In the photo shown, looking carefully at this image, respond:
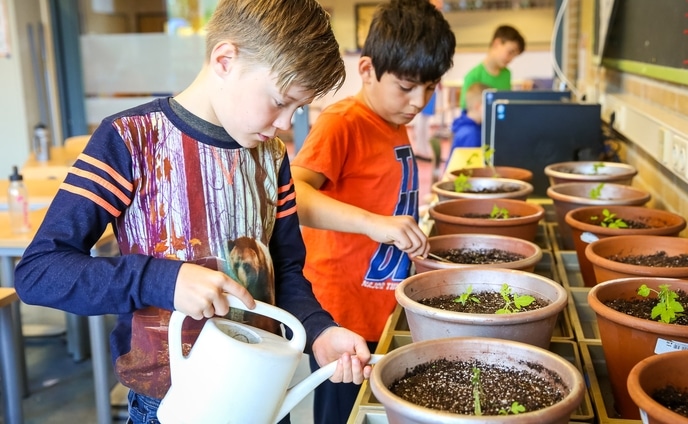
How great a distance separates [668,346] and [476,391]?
0.98 ft

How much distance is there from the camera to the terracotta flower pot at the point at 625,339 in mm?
934

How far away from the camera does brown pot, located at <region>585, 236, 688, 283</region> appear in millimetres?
1229

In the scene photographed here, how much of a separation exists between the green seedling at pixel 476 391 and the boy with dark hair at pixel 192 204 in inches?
6.6

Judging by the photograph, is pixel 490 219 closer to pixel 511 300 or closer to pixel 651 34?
pixel 511 300

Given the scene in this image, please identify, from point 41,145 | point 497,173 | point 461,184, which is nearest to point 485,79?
point 497,173

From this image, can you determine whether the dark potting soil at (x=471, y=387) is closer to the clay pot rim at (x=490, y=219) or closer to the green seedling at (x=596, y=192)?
the clay pot rim at (x=490, y=219)

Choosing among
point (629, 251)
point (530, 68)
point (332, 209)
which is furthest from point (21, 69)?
point (530, 68)

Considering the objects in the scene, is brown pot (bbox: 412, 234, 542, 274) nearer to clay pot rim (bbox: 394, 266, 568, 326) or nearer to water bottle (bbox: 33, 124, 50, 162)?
clay pot rim (bbox: 394, 266, 568, 326)

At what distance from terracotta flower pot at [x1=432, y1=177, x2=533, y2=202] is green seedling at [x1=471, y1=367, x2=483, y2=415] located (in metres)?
0.96

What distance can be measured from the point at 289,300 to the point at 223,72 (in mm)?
426

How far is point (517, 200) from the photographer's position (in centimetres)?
180

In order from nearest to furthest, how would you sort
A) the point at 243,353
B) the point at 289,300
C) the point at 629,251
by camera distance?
1. the point at 243,353
2. the point at 289,300
3. the point at 629,251

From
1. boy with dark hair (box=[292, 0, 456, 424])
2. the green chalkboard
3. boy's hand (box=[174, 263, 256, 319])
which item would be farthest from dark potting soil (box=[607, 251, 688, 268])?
boy's hand (box=[174, 263, 256, 319])

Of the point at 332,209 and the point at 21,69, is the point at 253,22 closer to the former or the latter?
the point at 332,209
